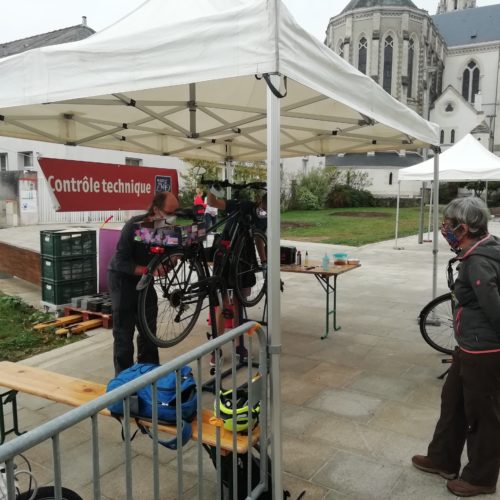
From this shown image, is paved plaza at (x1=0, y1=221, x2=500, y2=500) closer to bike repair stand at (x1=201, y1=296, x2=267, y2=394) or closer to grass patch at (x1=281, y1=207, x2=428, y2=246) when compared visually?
bike repair stand at (x1=201, y1=296, x2=267, y2=394)

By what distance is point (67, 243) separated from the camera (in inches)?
260

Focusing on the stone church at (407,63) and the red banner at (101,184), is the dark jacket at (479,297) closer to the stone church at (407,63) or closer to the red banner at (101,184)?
the red banner at (101,184)

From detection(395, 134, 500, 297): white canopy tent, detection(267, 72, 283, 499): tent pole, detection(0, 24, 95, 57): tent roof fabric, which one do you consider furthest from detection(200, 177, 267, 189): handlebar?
detection(0, 24, 95, 57): tent roof fabric

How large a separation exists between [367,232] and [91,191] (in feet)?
53.9

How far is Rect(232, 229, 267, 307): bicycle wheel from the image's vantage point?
426 centimetres

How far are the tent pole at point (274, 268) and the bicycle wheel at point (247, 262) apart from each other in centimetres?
180

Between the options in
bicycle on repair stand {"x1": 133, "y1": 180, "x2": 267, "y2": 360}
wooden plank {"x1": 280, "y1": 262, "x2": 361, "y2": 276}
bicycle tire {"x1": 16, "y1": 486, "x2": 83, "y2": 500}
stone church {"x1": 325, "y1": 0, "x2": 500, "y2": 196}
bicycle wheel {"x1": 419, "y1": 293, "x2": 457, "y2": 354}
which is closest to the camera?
bicycle tire {"x1": 16, "y1": 486, "x2": 83, "y2": 500}

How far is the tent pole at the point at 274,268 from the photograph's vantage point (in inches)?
92.7

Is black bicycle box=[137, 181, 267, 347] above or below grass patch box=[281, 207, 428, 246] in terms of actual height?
above

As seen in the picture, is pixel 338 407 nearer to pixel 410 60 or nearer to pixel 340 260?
pixel 340 260

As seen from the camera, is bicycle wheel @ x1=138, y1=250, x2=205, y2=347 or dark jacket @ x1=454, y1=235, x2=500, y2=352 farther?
bicycle wheel @ x1=138, y1=250, x2=205, y2=347

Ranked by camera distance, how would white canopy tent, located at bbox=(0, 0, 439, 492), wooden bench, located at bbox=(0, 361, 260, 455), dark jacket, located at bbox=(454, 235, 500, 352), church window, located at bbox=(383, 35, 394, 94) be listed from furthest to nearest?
church window, located at bbox=(383, 35, 394, 94), dark jacket, located at bbox=(454, 235, 500, 352), wooden bench, located at bbox=(0, 361, 260, 455), white canopy tent, located at bbox=(0, 0, 439, 492)

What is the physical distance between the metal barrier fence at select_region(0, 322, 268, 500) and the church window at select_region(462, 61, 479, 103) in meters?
64.9

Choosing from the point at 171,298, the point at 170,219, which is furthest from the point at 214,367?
the point at 170,219
